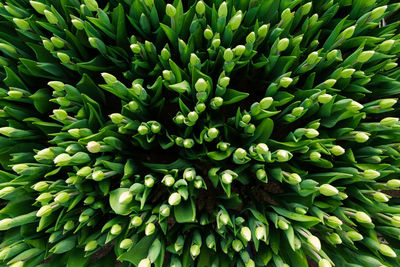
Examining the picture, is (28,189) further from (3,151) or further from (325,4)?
(325,4)

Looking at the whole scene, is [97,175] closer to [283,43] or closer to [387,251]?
[283,43]

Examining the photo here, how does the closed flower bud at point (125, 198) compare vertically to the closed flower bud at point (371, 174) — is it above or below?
below

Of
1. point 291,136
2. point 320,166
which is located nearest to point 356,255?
point 320,166

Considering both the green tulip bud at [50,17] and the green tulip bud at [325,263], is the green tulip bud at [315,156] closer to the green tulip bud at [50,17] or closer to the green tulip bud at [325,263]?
the green tulip bud at [325,263]

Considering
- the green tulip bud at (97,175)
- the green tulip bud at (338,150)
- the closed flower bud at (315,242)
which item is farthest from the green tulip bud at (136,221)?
the green tulip bud at (338,150)

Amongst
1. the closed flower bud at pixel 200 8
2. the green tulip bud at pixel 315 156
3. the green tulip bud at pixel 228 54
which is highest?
the closed flower bud at pixel 200 8

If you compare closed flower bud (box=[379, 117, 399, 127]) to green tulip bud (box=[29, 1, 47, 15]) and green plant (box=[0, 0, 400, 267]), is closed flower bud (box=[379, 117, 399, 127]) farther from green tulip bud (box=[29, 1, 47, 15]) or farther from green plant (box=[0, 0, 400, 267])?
green tulip bud (box=[29, 1, 47, 15])

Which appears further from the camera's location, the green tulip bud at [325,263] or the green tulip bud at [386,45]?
the green tulip bud at [386,45]
